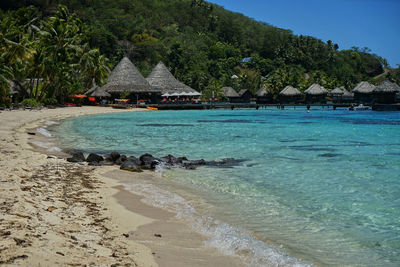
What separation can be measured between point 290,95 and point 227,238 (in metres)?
56.4

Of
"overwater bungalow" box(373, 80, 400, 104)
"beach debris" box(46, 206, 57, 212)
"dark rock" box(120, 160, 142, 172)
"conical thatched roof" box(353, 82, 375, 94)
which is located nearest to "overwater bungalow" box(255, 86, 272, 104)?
"conical thatched roof" box(353, 82, 375, 94)

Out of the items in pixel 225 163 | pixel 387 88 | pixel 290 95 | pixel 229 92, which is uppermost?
pixel 387 88

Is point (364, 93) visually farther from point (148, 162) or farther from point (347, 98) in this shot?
point (148, 162)

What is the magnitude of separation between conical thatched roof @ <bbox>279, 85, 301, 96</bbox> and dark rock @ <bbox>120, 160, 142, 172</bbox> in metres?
51.8

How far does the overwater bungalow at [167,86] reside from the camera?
164ft

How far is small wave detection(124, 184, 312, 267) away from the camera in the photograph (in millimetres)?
3910

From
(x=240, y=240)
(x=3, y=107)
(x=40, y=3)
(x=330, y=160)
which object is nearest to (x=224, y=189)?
(x=240, y=240)

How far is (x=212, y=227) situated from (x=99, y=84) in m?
43.6

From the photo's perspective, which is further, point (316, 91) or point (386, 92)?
point (316, 91)

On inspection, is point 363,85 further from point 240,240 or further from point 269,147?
point 240,240

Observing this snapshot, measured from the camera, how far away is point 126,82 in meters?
Result: 47.4

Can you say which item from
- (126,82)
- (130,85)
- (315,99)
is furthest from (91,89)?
(315,99)

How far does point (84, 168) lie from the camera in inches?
337

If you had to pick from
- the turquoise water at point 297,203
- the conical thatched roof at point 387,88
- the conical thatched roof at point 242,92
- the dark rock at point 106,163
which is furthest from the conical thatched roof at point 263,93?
the dark rock at point 106,163
